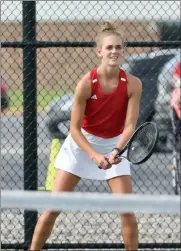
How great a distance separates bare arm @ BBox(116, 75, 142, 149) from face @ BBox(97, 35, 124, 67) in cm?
16

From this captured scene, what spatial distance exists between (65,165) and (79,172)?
0.09 m

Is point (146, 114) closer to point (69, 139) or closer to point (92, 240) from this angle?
point (92, 240)

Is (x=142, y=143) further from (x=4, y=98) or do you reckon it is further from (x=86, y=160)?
(x=4, y=98)

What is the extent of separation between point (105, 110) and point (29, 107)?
1.35 meters

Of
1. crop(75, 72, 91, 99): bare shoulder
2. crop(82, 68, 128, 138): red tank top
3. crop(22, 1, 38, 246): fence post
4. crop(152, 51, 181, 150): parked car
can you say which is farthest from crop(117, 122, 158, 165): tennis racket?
crop(152, 51, 181, 150): parked car

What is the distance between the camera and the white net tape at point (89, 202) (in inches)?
132

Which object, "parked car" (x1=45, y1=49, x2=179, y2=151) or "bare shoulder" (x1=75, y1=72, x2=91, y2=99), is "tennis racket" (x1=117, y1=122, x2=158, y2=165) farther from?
"parked car" (x1=45, y1=49, x2=179, y2=151)

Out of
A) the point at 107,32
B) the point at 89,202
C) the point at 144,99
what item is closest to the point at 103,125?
→ the point at 107,32

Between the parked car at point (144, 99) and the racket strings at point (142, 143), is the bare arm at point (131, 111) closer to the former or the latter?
the racket strings at point (142, 143)

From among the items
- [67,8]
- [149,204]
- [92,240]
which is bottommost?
[92,240]

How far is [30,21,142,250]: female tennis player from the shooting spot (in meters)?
5.54

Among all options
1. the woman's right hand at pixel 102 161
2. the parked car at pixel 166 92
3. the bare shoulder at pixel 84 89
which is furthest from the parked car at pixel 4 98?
the woman's right hand at pixel 102 161

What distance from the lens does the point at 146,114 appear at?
29.3ft

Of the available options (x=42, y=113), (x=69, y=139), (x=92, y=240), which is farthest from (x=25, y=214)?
(x=42, y=113)
